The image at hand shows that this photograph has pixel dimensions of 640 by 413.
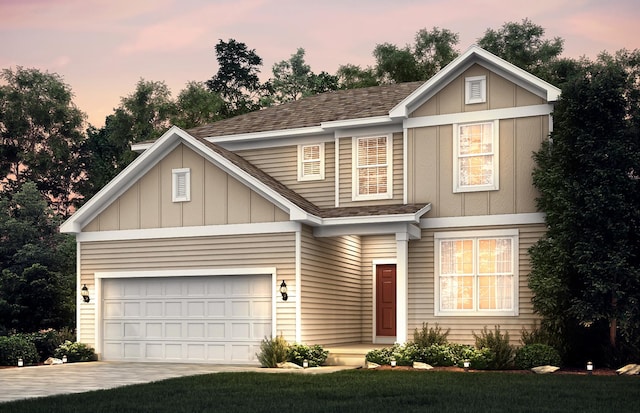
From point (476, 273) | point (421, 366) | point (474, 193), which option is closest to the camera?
point (421, 366)

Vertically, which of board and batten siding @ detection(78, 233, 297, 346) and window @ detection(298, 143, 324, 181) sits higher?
window @ detection(298, 143, 324, 181)

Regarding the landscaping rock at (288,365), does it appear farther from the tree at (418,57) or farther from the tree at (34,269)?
the tree at (418,57)

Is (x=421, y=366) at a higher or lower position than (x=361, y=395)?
lower

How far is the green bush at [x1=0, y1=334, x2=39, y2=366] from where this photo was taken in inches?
880

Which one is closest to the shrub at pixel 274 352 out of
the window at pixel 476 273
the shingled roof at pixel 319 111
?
→ the window at pixel 476 273

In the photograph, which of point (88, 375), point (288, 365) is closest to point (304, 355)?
point (288, 365)

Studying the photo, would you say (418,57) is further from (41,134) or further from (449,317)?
(449,317)

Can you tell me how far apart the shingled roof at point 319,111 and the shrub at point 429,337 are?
222 inches

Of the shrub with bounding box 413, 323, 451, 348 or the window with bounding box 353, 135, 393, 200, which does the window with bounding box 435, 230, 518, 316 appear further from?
the window with bounding box 353, 135, 393, 200

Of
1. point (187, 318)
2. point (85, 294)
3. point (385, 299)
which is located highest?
point (85, 294)

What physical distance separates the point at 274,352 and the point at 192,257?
11.5 ft

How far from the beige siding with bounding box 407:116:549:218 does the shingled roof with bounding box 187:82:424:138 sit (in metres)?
1.58

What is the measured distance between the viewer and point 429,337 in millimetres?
20406

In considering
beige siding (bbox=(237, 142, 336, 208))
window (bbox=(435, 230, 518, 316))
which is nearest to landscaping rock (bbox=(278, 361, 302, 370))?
window (bbox=(435, 230, 518, 316))
